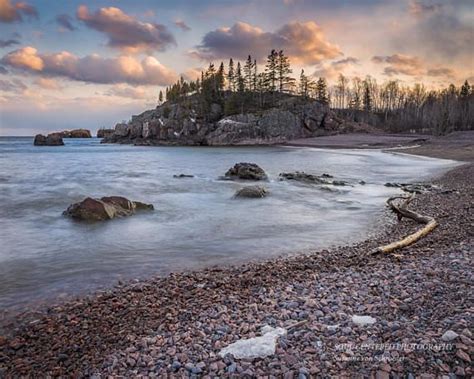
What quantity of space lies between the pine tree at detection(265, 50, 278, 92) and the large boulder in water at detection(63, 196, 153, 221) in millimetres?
90452

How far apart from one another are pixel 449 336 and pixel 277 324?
2.00 metres

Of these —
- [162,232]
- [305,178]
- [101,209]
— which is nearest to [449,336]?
Result: [162,232]

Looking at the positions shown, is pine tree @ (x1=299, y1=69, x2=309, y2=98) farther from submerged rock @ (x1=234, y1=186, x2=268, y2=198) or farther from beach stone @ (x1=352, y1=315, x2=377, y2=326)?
beach stone @ (x1=352, y1=315, x2=377, y2=326)

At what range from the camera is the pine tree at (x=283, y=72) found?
10133 cm

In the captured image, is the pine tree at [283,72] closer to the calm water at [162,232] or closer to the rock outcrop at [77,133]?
the calm water at [162,232]

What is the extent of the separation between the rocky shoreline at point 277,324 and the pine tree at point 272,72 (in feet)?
318

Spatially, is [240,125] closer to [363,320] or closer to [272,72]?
[272,72]

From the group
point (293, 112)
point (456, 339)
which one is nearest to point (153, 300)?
point (456, 339)

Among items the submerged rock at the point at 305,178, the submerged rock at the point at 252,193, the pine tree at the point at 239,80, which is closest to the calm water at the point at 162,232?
the submerged rock at the point at 252,193

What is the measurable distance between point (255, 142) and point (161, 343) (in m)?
76.5

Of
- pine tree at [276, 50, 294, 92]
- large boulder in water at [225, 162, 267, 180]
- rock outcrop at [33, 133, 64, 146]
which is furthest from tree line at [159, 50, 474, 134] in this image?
large boulder in water at [225, 162, 267, 180]

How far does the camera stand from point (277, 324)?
16.0 feet

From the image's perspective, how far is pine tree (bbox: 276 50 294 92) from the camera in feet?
332

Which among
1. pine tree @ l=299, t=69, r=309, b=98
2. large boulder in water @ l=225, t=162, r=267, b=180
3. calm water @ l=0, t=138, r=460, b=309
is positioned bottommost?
calm water @ l=0, t=138, r=460, b=309
